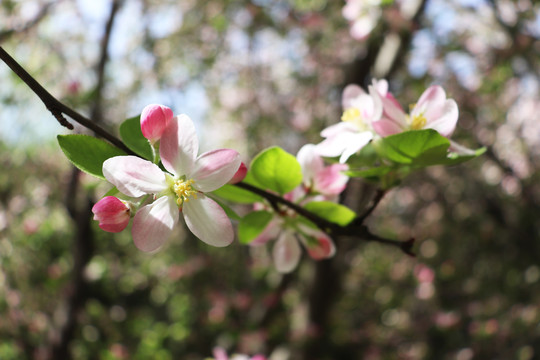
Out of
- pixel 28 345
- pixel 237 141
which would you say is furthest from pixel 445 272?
pixel 28 345

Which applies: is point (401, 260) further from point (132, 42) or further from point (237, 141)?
point (132, 42)

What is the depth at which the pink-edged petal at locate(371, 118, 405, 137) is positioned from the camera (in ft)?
1.84

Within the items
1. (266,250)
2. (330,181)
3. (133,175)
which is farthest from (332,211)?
(266,250)

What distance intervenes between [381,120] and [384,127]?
0.03 feet

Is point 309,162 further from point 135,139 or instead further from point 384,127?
point 135,139

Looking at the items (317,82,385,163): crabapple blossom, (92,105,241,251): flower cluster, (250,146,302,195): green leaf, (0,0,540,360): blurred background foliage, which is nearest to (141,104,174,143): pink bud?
(92,105,241,251): flower cluster

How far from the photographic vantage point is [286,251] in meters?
0.71

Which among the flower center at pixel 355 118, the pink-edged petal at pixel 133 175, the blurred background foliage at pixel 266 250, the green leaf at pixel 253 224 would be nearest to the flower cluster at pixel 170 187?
the pink-edged petal at pixel 133 175

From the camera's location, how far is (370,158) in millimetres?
566

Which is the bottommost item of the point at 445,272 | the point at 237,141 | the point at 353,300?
the point at 445,272

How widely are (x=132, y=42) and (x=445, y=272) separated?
9.12 ft

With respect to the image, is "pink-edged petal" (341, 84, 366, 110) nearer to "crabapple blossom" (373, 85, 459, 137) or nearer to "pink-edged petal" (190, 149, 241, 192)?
"crabapple blossom" (373, 85, 459, 137)

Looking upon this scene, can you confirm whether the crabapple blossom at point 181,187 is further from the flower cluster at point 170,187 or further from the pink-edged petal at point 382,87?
the pink-edged petal at point 382,87

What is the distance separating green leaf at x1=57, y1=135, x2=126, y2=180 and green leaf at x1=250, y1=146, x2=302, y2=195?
18 cm
